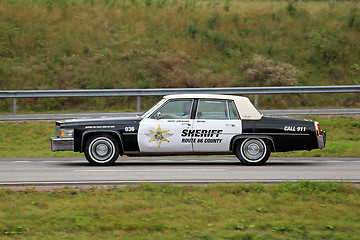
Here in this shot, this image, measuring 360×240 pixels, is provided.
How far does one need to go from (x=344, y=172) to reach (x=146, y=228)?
554cm

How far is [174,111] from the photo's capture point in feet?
40.8

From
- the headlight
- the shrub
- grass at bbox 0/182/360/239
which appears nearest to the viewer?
grass at bbox 0/182/360/239

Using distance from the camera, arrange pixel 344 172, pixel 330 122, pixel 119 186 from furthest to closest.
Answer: pixel 330 122 < pixel 344 172 < pixel 119 186

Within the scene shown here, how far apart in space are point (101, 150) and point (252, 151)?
3335mm

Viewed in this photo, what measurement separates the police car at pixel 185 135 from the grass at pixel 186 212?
2.86 meters

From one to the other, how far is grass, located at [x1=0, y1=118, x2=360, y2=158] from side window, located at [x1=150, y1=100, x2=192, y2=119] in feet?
11.9

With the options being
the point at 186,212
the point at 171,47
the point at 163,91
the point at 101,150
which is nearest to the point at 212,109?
the point at 101,150

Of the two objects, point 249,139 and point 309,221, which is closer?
point 309,221

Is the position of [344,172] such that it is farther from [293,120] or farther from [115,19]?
[115,19]

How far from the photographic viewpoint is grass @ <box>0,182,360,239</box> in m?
7.27

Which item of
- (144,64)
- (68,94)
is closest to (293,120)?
(68,94)

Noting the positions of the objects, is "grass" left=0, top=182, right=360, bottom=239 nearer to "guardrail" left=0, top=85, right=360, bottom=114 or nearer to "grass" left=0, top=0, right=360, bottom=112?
"guardrail" left=0, top=85, right=360, bottom=114

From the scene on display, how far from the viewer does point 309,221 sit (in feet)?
25.2

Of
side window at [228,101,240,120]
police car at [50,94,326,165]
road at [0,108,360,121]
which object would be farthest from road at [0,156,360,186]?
road at [0,108,360,121]
